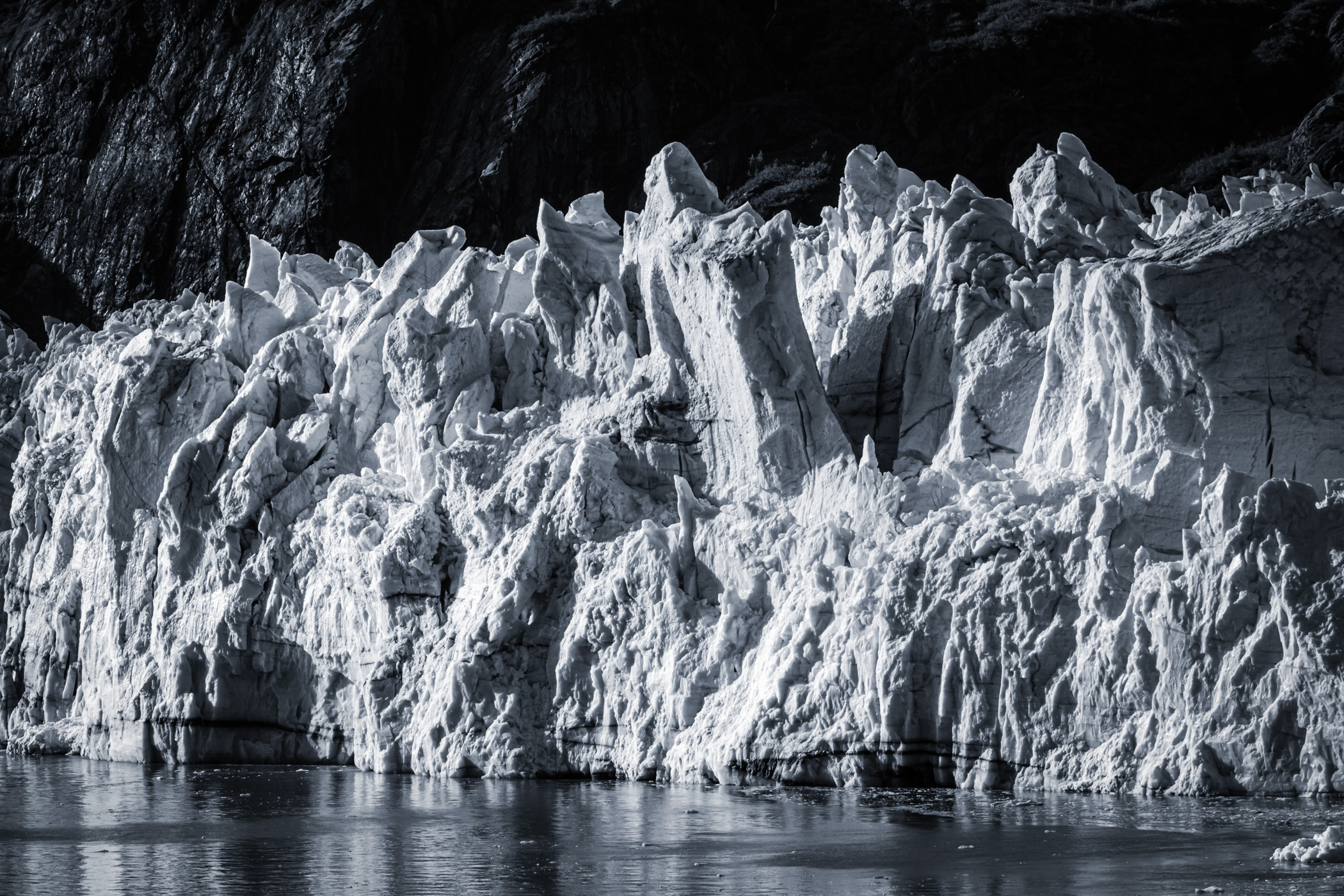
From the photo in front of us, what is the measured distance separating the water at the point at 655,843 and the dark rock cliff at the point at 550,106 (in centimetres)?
3107

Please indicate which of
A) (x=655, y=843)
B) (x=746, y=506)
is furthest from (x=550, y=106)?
(x=655, y=843)

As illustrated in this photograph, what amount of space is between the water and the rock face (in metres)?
0.85

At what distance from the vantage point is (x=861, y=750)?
17172mm

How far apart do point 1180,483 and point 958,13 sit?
131 ft

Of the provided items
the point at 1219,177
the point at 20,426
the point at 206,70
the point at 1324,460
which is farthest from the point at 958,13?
the point at 1324,460

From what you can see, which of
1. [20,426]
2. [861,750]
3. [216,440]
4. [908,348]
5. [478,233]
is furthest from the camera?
[478,233]

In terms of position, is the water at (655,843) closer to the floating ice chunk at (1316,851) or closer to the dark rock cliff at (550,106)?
the floating ice chunk at (1316,851)

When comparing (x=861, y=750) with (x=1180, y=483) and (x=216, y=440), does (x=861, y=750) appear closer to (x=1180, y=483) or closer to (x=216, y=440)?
(x=1180, y=483)

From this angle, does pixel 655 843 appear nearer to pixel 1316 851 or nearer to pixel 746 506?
pixel 1316 851

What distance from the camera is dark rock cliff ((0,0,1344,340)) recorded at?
49812 millimetres

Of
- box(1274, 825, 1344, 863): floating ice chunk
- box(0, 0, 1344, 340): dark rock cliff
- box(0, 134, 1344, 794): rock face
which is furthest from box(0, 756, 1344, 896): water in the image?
box(0, 0, 1344, 340): dark rock cliff

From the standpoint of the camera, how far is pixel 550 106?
50.4m

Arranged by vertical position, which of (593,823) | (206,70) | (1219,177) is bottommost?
(593,823)

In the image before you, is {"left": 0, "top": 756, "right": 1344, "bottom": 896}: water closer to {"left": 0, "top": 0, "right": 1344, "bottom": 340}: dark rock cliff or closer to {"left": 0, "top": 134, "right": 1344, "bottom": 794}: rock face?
{"left": 0, "top": 134, "right": 1344, "bottom": 794}: rock face
